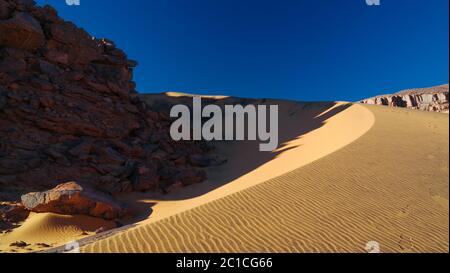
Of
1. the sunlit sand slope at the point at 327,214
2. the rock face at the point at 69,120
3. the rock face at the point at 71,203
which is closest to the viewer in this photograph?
the sunlit sand slope at the point at 327,214

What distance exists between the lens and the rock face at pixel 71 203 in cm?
1024

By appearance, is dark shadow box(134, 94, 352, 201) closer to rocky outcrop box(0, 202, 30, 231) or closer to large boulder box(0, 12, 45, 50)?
rocky outcrop box(0, 202, 30, 231)

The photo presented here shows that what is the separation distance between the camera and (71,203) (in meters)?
10.3

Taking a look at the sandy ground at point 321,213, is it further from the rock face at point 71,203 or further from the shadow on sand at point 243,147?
the shadow on sand at point 243,147

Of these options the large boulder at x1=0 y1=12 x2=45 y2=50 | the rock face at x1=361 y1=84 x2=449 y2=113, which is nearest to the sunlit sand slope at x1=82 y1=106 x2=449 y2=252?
the large boulder at x1=0 y1=12 x2=45 y2=50

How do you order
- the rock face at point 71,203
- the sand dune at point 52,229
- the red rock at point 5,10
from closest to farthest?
the sand dune at point 52,229, the rock face at point 71,203, the red rock at point 5,10

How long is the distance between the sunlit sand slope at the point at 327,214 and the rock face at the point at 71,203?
416 centimetres

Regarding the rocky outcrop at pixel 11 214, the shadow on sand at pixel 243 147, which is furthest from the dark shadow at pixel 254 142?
the rocky outcrop at pixel 11 214

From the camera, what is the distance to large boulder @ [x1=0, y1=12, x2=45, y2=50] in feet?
51.1

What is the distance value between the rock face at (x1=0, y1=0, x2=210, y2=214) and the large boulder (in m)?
0.04

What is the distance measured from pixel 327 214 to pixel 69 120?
13010mm

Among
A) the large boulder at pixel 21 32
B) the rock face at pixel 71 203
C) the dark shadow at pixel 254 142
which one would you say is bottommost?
the rock face at pixel 71 203
